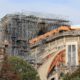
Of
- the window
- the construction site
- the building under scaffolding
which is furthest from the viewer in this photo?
the building under scaffolding

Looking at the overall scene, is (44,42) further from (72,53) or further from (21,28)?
(21,28)

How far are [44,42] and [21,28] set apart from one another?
956 centimetres

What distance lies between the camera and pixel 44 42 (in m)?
104

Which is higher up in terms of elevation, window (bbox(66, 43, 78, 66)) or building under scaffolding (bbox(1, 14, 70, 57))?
building under scaffolding (bbox(1, 14, 70, 57))

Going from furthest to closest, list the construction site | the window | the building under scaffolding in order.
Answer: the building under scaffolding < the construction site < the window

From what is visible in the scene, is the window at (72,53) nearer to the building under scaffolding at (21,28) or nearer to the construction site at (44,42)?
the construction site at (44,42)

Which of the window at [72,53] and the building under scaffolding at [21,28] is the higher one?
the building under scaffolding at [21,28]

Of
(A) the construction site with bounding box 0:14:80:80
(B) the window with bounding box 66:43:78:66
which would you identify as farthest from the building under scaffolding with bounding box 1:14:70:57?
(B) the window with bounding box 66:43:78:66

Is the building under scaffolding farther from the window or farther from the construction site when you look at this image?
the window

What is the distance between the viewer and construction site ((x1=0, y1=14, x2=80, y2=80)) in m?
99.0

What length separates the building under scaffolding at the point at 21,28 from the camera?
110 meters

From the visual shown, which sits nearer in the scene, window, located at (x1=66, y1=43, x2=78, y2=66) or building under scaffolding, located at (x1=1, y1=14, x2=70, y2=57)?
window, located at (x1=66, y1=43, x2=78, y2=66)

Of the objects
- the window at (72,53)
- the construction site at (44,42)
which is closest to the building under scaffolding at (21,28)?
the construction site at (44,42)

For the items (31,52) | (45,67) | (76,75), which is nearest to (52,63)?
A: (45,67)
